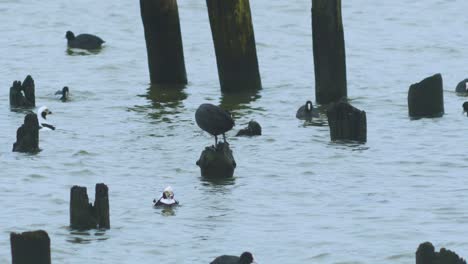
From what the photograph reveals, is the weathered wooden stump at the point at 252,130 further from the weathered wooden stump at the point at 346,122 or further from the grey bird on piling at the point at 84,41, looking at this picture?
the grey bird on piling at the point at 84,41

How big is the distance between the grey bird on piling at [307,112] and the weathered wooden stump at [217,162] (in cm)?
554

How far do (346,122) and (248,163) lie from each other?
6.92 ft

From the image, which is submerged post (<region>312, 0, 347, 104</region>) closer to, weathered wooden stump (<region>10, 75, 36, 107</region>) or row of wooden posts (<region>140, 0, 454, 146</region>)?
row of wooden posts (<region>140, 0, 454, 146</region>)

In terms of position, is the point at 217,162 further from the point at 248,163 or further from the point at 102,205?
the point at 102,205

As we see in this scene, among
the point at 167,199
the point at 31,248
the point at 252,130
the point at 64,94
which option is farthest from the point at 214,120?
the point at 64,94

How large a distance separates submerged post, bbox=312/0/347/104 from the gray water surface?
103 centimetres

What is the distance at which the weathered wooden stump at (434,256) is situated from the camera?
14125 mm

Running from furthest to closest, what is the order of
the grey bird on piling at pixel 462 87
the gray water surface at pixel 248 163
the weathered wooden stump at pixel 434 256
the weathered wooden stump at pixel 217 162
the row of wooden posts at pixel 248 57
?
the grey bird on piling at pixel 462 87 < the row of wooden posts at pixel 248 57 < the weathered wooden stump at pixel 217 162 < the gray water surface at pixel 248 163 < the weathered wooden stump at pixel 434 256

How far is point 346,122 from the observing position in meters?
24.5

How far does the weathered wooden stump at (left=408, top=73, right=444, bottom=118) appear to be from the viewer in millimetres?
26516

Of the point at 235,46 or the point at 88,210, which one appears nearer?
the point at 88,210

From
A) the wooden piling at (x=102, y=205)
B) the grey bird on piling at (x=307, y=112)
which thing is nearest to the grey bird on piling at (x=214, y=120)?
the wooden piling at (x=102, y=205)

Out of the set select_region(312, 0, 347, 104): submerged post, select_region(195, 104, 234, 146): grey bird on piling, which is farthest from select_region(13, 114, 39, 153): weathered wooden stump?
select_region(312, 0, 347, 104): submerged post

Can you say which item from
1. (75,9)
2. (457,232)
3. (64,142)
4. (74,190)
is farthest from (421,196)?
(75,9)
